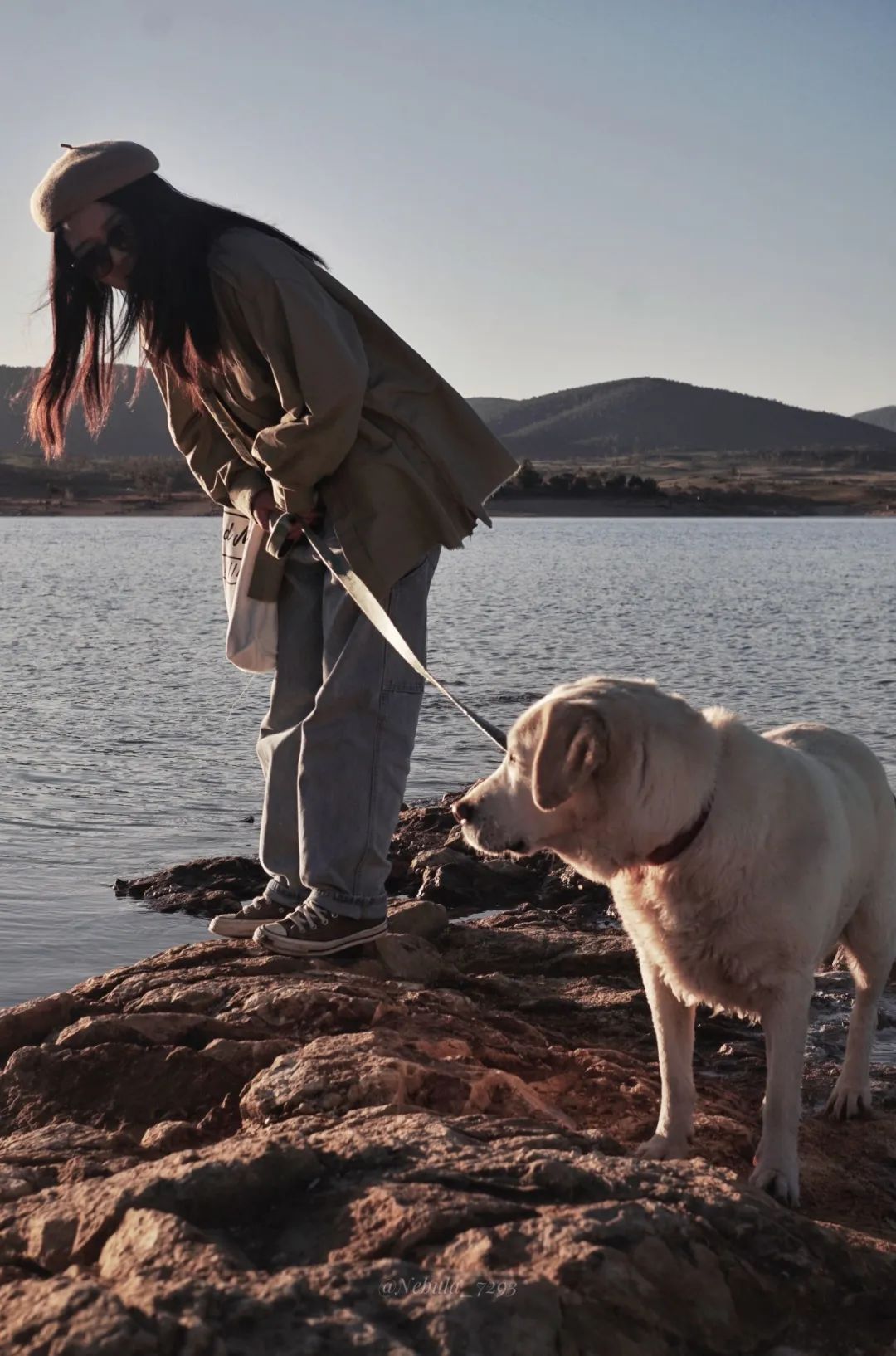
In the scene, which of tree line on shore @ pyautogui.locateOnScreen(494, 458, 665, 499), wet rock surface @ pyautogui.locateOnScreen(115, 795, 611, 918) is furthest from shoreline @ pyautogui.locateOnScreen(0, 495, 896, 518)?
wet rock surface @ pyautogui.locateOnScreen(115, 795, 611, 918)

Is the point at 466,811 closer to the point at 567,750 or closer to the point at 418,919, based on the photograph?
the point at 567,750

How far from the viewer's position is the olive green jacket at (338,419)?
4504mm

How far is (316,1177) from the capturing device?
286cm

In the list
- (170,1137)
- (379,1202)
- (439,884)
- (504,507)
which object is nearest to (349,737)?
(170,1137)

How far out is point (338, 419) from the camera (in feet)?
15.0

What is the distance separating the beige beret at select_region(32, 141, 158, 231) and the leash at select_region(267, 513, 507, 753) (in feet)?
3.95

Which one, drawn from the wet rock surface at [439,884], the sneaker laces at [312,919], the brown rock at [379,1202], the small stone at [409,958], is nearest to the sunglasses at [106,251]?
the sneaker laces at [312,919]

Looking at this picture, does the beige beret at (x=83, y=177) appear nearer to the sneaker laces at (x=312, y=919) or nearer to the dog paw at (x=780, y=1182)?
the sneaker laces at (x=312, y=919)

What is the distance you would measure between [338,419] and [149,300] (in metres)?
0.74

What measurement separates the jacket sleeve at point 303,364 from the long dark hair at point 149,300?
0.13 metres

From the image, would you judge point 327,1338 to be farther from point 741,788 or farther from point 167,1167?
point 741,788

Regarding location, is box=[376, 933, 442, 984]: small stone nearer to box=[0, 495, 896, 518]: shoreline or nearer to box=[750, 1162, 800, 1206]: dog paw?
box=[750, 1162, 800, 1206]: dog paw

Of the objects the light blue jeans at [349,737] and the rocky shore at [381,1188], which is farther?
the light blue jeans at [349,737]

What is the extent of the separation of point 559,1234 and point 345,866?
94.6 inches
